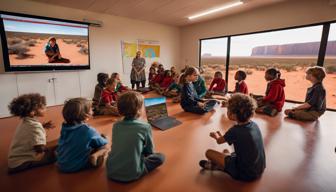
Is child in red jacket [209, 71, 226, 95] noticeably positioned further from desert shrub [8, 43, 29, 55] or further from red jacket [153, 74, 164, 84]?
desert shrub [8, 43, 29, 55]

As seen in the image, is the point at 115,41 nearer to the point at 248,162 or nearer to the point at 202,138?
the point at 202,138

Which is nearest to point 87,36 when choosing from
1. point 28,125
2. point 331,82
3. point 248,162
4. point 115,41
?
point 115,41

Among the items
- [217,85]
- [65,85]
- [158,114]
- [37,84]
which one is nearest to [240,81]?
[217,85]

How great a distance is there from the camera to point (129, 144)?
1.24m

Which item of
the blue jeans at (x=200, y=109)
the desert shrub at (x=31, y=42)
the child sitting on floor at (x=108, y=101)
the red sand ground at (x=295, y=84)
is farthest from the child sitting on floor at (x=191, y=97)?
the desert shrub at (x=31, y=42)

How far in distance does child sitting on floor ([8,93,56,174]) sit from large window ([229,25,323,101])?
5360mm

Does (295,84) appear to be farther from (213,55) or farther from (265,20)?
(213,55)

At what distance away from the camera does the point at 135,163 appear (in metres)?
1.30

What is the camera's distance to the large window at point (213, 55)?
19.3 ft

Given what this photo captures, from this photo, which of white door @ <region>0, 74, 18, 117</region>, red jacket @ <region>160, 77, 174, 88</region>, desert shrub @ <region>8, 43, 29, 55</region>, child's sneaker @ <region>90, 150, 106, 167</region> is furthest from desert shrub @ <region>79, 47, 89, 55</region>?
child's sneaker @ <region>90, 150, 106, 167</region>

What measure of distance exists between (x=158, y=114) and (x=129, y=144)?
5.15ft

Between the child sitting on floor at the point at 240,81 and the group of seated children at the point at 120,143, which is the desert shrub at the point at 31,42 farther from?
the child sitting on floor at the point at 240,81

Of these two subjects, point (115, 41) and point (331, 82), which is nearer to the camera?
point (331, 82)

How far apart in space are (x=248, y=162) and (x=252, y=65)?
4.98 m
